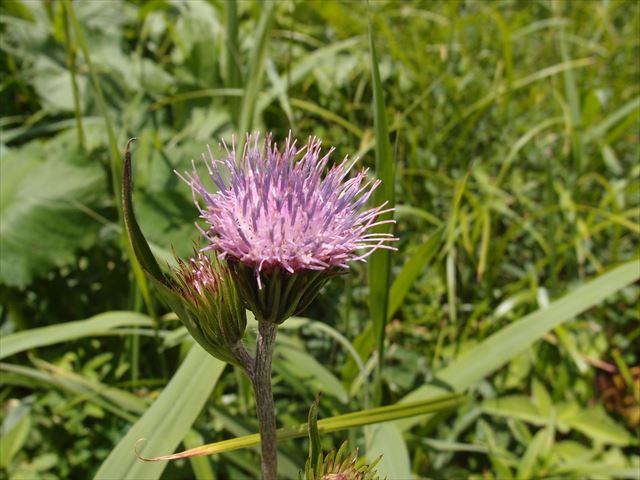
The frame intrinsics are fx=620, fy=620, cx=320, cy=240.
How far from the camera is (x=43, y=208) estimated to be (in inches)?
75.4

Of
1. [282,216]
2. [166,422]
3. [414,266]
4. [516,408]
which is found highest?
[282,216]

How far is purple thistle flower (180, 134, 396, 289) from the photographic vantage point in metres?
0.89

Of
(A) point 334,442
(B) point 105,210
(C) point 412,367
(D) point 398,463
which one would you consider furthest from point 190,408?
(B) point 105,210

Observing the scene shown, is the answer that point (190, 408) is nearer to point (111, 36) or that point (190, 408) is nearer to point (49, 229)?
point (49, 229)

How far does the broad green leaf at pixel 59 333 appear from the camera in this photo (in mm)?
1454

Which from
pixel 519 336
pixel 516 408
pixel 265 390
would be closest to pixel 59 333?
pixel 265 390

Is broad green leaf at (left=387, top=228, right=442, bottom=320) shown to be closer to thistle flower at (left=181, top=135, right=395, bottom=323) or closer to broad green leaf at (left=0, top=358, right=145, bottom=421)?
thistle flower at (left=181, top=135, right=395, bottom=323)

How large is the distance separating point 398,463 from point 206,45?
1935 mm

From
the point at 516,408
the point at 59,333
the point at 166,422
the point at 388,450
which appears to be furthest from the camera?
the point at 516,408

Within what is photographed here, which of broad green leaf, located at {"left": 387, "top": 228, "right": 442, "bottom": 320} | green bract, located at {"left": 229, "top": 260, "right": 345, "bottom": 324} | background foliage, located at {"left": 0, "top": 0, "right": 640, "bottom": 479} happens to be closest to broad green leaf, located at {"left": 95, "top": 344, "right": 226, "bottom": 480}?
background foliage, located at {"left": 0, "top": 0, "right": 640, "bottom": 479}

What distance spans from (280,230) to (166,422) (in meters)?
0.51

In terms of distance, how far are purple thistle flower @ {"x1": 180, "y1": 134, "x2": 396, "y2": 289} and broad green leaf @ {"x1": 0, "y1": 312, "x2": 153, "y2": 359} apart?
0.73 m

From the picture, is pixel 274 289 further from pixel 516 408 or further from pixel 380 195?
pixel 516 408

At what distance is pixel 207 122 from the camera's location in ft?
8.07
